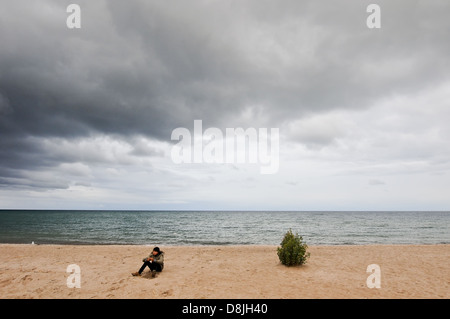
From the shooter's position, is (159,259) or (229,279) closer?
(229,279)

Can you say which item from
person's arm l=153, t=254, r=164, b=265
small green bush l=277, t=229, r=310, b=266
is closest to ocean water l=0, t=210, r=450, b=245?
small green bush l=277, t=229, r=310, b=266

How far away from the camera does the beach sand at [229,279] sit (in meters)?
9.79

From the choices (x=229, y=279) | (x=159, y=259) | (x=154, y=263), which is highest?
(x=159, y=259)

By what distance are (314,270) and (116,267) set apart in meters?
11.4

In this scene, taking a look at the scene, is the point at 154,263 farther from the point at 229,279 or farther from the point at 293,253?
the point at 293,253

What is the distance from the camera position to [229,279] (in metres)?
11.8

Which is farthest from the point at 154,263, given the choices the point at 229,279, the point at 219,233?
the point at 219,233

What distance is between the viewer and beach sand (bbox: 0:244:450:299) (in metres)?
9.79

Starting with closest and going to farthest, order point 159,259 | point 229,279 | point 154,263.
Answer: point 229,279 < point 154,263 < point 159,259
